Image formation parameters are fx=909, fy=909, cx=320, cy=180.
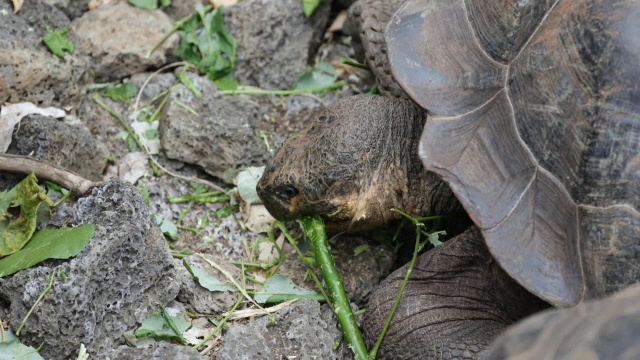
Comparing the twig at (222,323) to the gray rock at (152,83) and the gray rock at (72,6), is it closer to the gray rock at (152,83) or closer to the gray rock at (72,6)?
the gray rock at (152,83)

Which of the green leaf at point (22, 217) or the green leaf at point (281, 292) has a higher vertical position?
the green leaf at point (22, 217)

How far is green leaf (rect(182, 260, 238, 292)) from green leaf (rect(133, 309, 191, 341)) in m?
0.17

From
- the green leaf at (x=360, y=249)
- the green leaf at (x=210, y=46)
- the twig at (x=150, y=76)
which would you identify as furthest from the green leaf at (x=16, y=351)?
the green leaf at (x=210, y=46)

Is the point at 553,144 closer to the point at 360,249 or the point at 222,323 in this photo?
the point at 360,249

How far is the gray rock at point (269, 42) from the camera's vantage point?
447cm

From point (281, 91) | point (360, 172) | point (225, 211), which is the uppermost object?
point (360, 172)

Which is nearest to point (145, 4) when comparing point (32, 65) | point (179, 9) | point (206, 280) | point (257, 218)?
point (179, 9)

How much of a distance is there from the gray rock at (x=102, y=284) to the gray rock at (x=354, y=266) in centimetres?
54

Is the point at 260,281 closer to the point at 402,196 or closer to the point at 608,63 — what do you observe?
the point at 402,196

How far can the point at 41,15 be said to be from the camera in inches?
166

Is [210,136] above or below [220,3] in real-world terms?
below

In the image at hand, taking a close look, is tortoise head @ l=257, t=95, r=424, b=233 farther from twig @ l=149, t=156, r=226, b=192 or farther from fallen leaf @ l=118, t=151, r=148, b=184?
fallen leaf @ l=118, t=151, r=148, b=184

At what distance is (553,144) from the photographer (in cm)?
292

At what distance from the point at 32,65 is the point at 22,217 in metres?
0.82
